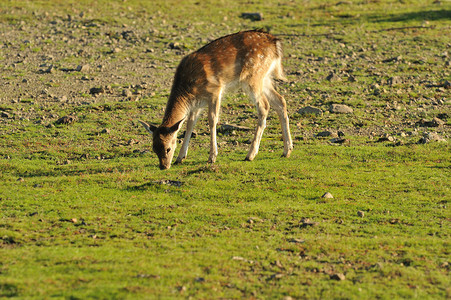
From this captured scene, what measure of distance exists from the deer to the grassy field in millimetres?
655

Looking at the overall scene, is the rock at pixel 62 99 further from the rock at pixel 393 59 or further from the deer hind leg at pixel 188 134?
the rock at pixel 393 59

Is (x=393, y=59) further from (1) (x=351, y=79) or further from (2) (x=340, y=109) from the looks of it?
(2) (x=340, y=109)

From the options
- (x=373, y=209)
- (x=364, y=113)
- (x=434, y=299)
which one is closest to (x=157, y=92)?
(x=364, y=113)

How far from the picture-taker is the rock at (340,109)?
1786 centimetres

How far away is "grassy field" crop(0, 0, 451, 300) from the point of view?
7.62 meters

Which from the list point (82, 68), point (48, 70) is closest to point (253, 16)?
point (82, 68)

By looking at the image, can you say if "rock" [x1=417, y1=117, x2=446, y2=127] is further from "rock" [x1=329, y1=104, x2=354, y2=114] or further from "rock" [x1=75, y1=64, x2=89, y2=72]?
"rock" [x1=75, y1=64, x2=89, y2=72]

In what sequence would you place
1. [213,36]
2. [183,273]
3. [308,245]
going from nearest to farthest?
[183,273] < [308,245] < [213,36]

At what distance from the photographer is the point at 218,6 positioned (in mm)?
32625

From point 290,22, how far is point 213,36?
15.6 feet

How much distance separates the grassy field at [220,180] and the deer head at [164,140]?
1.14ft

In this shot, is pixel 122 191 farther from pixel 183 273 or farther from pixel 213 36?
pixel 213 36

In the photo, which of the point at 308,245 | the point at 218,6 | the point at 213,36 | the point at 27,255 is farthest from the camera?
the point at 218,6

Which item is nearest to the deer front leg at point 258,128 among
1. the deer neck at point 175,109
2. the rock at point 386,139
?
the deer neck at point 175,109
